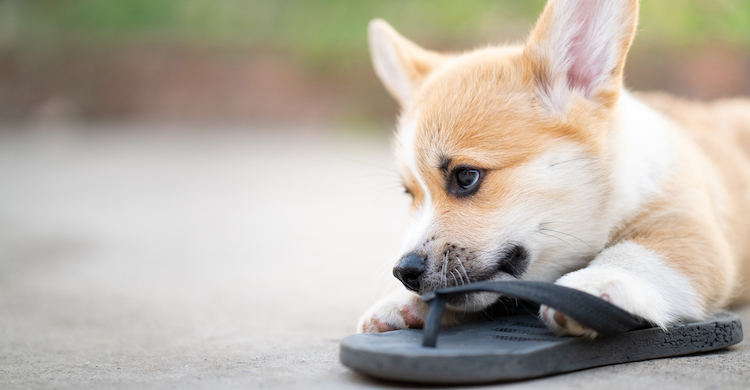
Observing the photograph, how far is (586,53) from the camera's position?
2539mm

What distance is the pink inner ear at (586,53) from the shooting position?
2502 mm

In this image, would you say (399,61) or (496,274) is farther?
(399,61)

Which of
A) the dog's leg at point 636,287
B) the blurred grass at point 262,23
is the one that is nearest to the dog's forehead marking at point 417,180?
the dog's leg at point 636,287

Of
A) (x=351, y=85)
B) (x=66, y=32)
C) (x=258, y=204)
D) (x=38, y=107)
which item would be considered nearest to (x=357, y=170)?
(x=258, y=204)

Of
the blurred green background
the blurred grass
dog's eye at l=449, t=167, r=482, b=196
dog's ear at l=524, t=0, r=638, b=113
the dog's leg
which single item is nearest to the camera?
→ the dog's leg

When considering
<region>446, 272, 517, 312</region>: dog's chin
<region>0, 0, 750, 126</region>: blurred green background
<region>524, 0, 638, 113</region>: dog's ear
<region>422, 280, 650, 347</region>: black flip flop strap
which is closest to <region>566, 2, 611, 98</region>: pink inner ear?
<region>524, 0, 638, 113</region>: dog's ear

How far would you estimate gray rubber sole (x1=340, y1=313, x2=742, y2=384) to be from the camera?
5.69 feet

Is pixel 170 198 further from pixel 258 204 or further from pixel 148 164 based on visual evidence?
pixel 148 164

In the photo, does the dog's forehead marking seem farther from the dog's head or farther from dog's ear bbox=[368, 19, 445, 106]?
dog's ear bbox=[368, 19, 445, 106]

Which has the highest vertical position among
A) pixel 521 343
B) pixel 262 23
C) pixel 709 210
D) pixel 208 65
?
pixel 262 23

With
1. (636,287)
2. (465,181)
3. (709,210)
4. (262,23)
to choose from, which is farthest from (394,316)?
(262,23)

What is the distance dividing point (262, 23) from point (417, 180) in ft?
38.5

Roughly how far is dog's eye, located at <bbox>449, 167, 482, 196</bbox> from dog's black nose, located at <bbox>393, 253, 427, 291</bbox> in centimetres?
31

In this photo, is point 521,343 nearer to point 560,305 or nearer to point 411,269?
point 560,305
